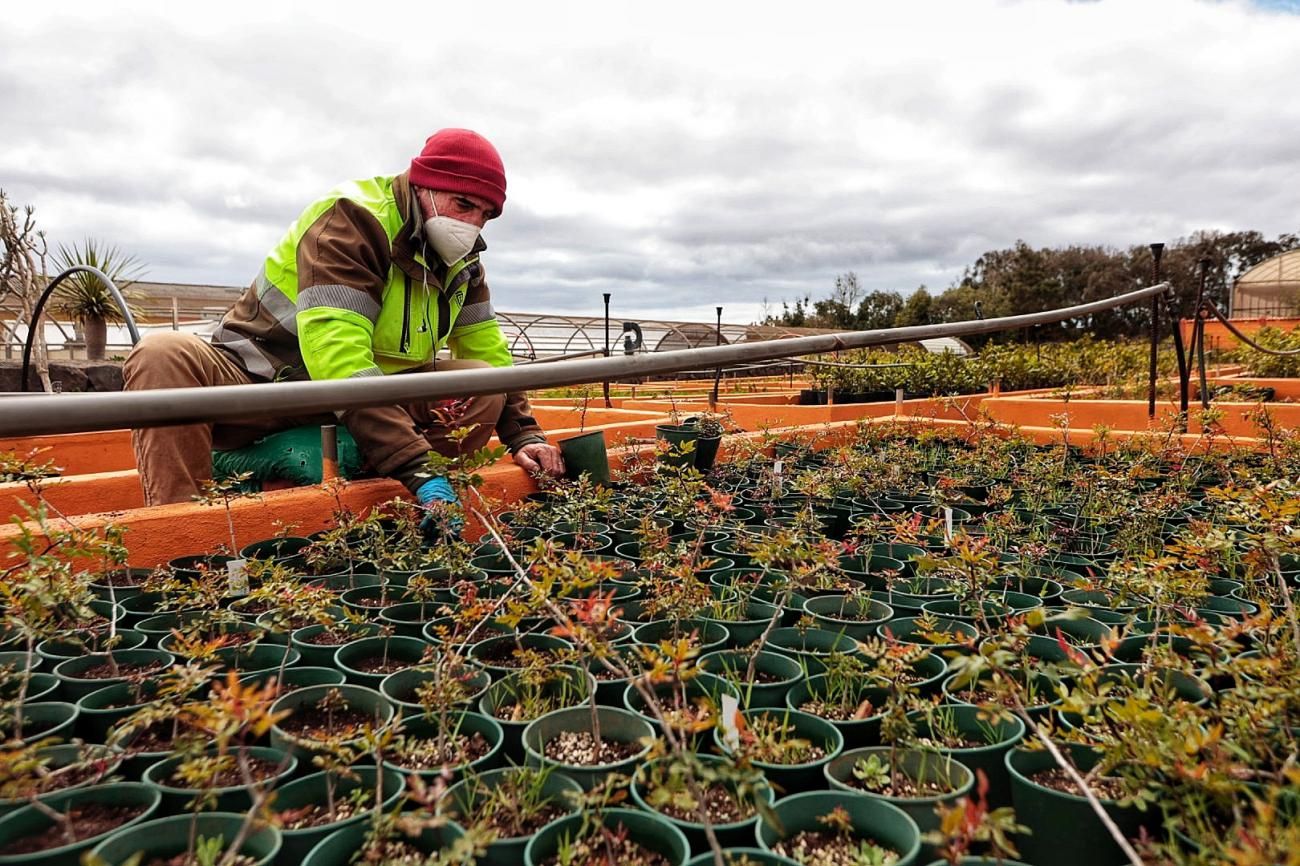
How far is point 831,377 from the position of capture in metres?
8.92

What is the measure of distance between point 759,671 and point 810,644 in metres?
0.23

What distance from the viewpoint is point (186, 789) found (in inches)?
49.1

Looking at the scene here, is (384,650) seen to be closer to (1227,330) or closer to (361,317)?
(361,317)

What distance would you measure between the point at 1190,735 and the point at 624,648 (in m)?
1.20

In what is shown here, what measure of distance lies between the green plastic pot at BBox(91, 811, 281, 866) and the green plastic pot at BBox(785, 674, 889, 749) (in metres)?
0.96

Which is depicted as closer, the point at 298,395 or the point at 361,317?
the point at 298,395

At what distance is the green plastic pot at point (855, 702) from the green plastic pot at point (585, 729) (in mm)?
328

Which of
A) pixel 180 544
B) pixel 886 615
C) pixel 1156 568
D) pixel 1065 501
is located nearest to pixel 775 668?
pixel 886 615

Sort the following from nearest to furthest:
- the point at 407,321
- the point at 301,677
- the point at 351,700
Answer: the point at 351,700 → the point at 301,677 → the point at 407,321

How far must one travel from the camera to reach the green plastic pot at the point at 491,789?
1.15 metres

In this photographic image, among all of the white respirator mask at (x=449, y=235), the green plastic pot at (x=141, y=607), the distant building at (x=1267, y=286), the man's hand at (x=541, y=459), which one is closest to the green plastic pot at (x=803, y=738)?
the green plastic pot at (x=141, y=607)

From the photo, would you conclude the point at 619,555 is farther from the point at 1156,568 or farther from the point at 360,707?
the point at 1156,568

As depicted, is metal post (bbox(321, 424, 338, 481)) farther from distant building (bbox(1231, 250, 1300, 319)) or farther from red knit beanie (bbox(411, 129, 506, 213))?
distant building (bbox(1231, 250, 1300, 319))

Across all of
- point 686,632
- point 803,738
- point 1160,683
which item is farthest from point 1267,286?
point 803,738
